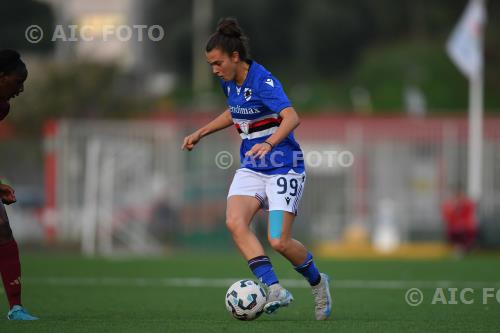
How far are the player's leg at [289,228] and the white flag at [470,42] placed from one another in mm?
18925

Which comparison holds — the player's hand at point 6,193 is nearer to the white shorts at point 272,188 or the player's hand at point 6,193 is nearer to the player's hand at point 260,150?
the white shorts at point 272,188

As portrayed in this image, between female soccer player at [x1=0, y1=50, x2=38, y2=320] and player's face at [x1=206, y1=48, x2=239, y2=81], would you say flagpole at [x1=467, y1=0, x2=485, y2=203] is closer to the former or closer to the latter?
player's face at [x1=206, y1=48, x2=239, y2=81]

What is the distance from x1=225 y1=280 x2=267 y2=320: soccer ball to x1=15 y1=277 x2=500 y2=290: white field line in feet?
16.9

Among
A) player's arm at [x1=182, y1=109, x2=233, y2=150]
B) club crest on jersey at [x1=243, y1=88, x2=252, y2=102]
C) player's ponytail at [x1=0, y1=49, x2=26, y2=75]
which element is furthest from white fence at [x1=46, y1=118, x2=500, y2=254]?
player's ponytail at [x1=0, y1=49, x2=26, y2=75]

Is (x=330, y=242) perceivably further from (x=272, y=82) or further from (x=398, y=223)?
(x=272, y=82)

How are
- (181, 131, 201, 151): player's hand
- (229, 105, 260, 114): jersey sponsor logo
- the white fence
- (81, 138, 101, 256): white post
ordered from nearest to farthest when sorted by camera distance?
(229, 105, 260, 114): jersey sponsor logo
(181, 131, 201, 151): player's hand
(81, 138, 101, 256): white post
the white fence

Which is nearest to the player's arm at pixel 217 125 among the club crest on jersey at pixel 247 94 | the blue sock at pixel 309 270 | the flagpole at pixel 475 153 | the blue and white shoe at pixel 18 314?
the club crest on jersey at pixel 247 94

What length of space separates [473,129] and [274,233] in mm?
19534

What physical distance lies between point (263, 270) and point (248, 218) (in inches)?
17.2

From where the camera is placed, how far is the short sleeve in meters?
9.03

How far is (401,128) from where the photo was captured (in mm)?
31719

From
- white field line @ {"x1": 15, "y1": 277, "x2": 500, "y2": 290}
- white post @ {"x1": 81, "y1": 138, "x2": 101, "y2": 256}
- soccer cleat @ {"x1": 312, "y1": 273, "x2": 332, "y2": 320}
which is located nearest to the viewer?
soccer cleat @ {"x1": 312, "y1": 273, "x2": 332, "y2": 320}

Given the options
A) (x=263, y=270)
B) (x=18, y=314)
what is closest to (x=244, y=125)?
(x=263, y=270)

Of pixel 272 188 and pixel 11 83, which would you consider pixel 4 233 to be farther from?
pixel 272 188
